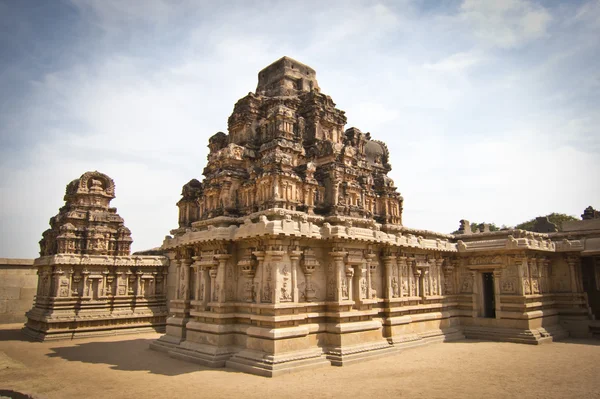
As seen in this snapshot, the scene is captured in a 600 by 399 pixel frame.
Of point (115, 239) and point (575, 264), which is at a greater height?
point (115, 239)

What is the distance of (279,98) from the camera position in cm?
1662

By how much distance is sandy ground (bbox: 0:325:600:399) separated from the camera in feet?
32.9

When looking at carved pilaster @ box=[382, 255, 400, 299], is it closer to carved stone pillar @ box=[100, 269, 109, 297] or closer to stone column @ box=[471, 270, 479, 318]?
stone column @ box=[471, 270, 479, 318]

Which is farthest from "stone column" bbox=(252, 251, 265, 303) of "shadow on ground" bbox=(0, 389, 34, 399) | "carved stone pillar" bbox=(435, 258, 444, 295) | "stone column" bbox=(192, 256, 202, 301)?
"carved stone pillar" bbox=(435, 258, 444, 295)

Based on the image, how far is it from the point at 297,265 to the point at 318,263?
2.87 ft

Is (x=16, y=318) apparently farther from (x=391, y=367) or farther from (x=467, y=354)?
(x=467, y=354)

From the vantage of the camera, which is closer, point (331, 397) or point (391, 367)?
point (331, 397)

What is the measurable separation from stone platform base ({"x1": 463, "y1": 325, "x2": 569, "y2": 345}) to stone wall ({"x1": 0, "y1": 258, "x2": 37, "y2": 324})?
83.6 ft

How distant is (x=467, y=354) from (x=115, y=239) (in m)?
18.4

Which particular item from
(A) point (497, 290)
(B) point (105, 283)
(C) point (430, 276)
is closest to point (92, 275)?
(B) point (105, 283)

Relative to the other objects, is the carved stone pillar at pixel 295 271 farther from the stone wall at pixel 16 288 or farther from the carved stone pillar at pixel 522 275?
the stone wall at pixel 16 288

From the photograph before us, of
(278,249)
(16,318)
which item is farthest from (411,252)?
(16,318)

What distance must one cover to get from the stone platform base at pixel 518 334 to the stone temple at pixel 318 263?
0.05 meters

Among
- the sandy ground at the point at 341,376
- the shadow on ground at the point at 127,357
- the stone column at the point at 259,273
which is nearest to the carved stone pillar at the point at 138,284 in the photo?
the shadow on ground at the point at 127,357
